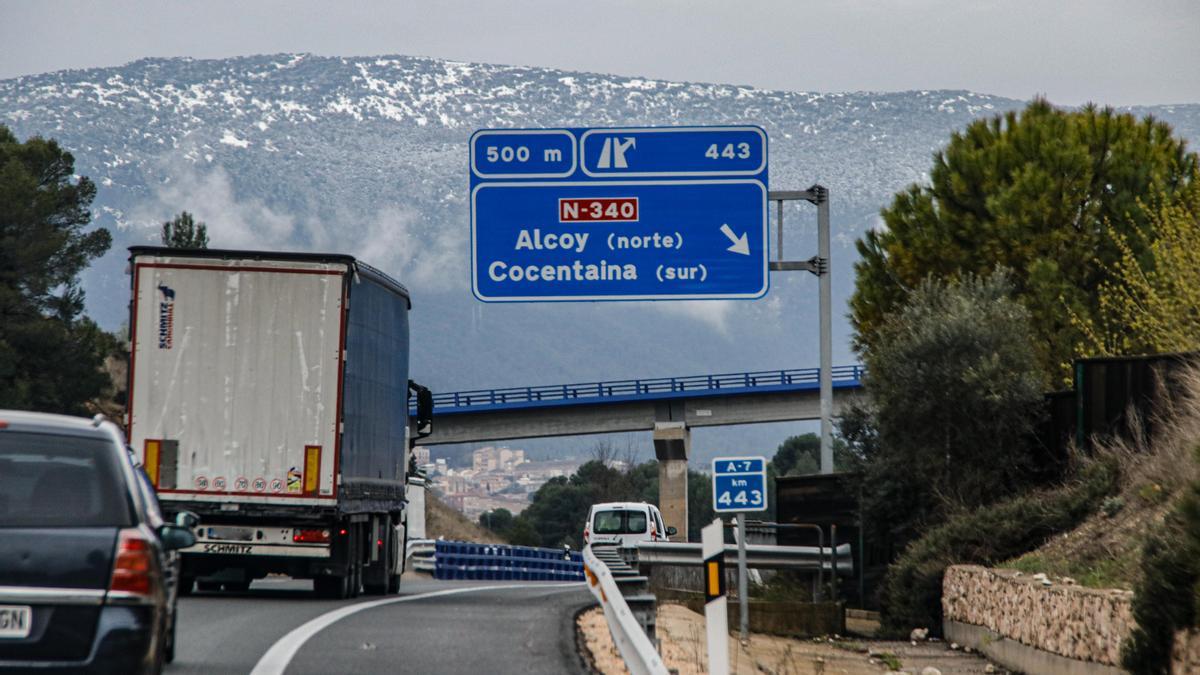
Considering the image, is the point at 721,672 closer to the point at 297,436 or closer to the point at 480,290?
the point at 297,436

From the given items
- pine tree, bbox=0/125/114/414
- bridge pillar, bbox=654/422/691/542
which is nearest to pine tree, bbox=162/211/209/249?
pine tree, bbox=0/125/114/414

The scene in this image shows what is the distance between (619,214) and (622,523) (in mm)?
10632

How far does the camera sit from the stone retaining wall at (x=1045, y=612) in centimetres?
1331

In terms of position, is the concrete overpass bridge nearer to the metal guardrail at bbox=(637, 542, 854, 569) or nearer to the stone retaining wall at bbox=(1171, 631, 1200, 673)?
the metal guardrail at bbox=(637, 542, 854, 569)

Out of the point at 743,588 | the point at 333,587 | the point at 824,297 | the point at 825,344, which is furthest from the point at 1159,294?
the point at 333,587

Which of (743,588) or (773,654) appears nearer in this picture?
(773,654)

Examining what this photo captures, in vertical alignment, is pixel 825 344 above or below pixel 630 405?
below

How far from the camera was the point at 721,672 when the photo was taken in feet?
32.6

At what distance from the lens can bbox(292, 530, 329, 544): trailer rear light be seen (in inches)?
765

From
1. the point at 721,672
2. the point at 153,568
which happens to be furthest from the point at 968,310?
the point at 153,568

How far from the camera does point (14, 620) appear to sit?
7.52 metres

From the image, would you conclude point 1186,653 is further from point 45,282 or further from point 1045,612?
point 45,282

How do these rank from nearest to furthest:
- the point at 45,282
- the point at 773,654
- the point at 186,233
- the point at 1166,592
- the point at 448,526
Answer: the point at 1166,592
the point at 773,654
the point at 45,282
the point at 186,233
the point at 448,526

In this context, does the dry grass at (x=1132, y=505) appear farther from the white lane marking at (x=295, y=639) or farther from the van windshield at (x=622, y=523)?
the van windshield at (x=622, y=523)
